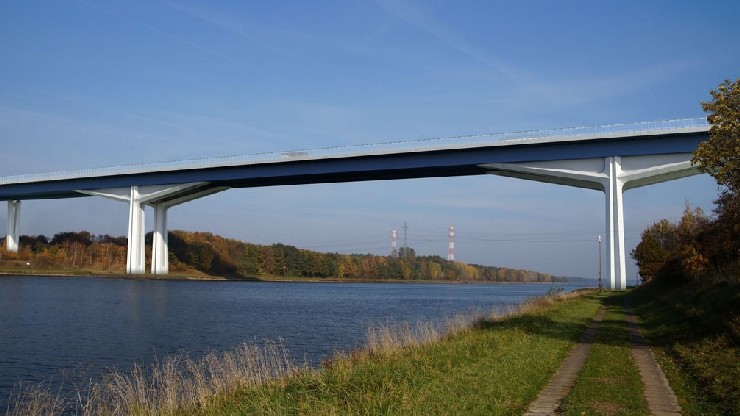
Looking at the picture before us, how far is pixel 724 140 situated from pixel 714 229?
21069 mm

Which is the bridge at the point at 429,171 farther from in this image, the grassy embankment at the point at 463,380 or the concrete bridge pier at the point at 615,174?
the grassy embankment at the point at 463,380

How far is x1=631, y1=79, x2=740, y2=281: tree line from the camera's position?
1625 centimetres

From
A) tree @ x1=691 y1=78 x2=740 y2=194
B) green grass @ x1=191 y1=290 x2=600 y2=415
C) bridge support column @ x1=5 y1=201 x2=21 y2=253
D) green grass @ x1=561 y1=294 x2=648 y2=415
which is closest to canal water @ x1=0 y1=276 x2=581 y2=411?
green grass @ x1=191 y1=290 x2=600 y2=415

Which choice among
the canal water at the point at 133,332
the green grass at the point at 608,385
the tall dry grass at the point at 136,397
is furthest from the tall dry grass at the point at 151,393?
the green grass at the point at 608,385

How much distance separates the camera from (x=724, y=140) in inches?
650

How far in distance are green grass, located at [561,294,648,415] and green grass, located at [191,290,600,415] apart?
721 millimetres

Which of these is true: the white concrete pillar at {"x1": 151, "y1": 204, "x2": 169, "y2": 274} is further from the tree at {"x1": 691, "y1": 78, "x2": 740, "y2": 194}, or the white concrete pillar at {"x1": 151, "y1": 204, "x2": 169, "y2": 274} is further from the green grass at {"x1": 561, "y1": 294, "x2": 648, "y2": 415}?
the tree at {"x1": 691, "y1": 78, "x2": 740, "y2": 194}

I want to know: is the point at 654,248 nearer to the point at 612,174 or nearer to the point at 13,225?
the point at 612,174

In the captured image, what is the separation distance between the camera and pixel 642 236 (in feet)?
237

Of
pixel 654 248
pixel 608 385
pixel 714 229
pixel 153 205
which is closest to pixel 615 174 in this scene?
pixel 654 248

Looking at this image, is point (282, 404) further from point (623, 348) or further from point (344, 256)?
point (344, 256)

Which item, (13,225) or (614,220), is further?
(13,225)

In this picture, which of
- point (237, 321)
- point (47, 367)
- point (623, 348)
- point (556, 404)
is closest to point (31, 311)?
point (237, 321)

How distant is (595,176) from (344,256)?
118 metres
